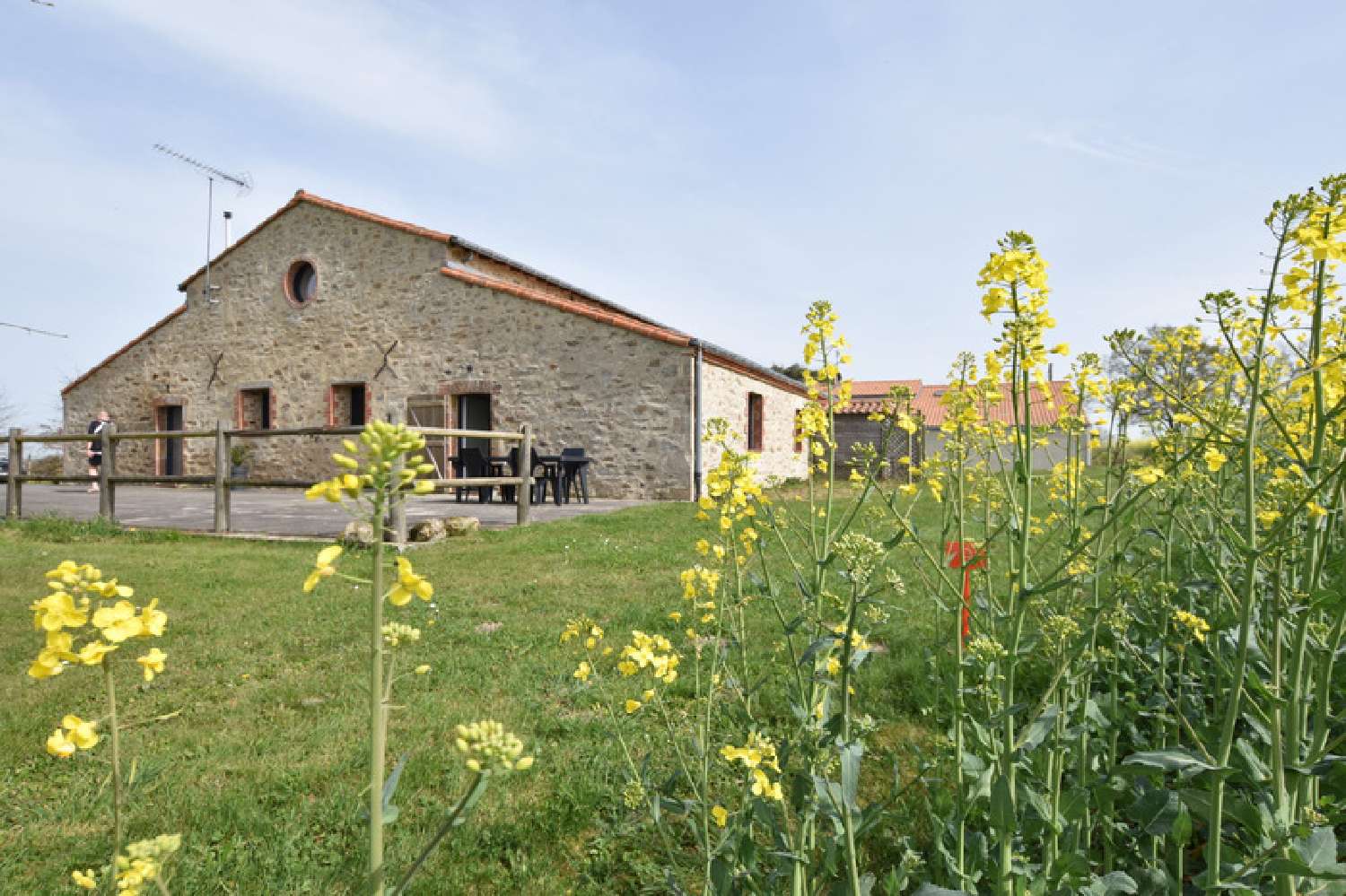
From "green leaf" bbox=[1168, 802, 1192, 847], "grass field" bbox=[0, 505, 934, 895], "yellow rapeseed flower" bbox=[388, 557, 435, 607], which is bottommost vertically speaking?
"grass field" bbox=[0, 505, 934, 895]

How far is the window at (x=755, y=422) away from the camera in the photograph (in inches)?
612

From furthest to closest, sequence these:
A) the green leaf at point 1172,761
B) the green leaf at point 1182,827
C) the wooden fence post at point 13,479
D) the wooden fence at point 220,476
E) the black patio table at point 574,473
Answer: the black patio table at point 574,473 < the wooden fence post at point 13,479 < the wooden fence at point 220,476 < the green leaf at point 1182,827 < the green leaf at point 1172,761

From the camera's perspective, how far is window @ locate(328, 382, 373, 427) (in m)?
15.9

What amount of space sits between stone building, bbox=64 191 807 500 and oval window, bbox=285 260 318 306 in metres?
0.04

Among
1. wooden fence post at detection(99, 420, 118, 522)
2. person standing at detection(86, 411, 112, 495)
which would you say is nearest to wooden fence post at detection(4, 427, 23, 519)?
wooden fence post at detection(99, 420, 118, 522)

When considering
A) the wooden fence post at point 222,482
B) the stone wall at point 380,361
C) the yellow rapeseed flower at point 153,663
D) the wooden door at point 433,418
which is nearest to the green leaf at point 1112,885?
the yellow rapeseed flower at point 153,663

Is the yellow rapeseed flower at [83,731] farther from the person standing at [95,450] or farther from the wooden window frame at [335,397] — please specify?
the person standing at [95,450]

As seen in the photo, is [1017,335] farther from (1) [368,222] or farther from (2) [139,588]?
(1) [368,222]

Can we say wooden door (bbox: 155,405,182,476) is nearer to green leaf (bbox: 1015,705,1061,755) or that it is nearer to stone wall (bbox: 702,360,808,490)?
stone wall (bbox: 702,360,808,490)

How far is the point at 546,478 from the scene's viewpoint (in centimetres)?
1212

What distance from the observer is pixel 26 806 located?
2.32 m

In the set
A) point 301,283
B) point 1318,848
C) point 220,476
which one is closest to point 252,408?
point 301,283

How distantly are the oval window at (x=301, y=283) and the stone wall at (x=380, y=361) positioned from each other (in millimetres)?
199

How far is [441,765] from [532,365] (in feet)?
38.7
